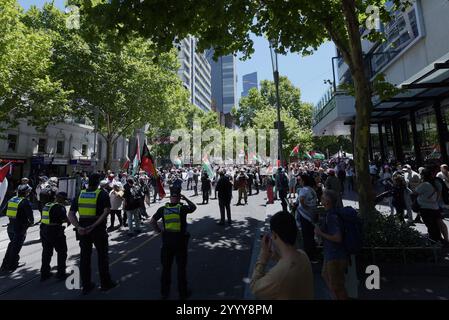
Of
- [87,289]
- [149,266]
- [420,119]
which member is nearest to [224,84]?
[420,119]

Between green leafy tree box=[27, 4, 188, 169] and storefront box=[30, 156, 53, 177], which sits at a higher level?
green leafy tree box=[27, 4, 188, 169]

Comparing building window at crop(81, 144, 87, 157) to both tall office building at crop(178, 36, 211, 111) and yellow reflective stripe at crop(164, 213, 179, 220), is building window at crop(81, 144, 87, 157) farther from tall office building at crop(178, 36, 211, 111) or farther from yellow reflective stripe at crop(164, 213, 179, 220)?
tall office building at crop(178, 36, 211, 111)

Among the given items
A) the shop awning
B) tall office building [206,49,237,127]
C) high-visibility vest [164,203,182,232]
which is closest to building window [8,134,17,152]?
high-visibility vest [164,203,182,232]

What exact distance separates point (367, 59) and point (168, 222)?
21.0 meters

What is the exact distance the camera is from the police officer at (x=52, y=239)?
533cm

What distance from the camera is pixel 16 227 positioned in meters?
6.00

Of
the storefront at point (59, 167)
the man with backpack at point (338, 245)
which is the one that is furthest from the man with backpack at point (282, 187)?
the storefront at point (59, 167)

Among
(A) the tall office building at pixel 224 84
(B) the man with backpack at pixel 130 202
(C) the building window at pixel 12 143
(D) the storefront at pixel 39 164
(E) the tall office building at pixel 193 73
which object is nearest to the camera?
(B) the man with backpack at pixel 130 202

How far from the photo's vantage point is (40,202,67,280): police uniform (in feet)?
17.5

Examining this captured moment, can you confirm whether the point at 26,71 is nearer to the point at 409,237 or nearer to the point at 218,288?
the point at 218,288

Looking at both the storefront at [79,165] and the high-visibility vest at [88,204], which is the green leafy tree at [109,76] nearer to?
the storefront at [79,165]

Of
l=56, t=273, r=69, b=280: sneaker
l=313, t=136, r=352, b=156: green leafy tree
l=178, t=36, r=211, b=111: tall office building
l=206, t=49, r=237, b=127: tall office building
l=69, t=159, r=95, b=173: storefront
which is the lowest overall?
l=56, t=273, r=69, b=280: sneaker

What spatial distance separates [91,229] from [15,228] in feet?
8.36

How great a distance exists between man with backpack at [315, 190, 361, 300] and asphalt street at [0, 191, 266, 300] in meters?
1.57
